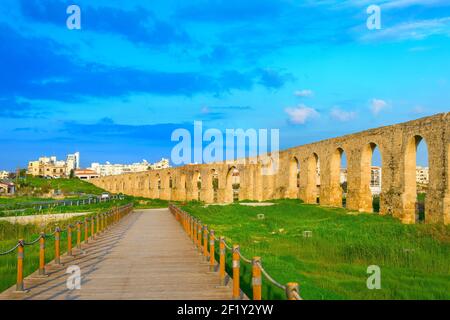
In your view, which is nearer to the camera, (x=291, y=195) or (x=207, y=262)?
(x=207, y=262)

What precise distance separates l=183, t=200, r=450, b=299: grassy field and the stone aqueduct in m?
1.96

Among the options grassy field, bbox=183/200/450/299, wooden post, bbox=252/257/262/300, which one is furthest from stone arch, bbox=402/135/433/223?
wooden post, bbox=252/257/262/300

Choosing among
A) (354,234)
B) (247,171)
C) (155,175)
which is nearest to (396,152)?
(354,234)

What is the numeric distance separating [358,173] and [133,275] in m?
21.2

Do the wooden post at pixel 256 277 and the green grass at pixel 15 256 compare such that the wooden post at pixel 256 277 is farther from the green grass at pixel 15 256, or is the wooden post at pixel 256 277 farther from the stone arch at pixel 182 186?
the stone arch at pixel 182 186

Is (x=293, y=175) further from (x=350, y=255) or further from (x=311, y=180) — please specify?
(x=350, y=255)

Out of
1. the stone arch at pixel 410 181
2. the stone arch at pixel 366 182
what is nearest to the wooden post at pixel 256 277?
the stone arch at pixel 410 181

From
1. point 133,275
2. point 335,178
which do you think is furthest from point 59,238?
point 335,178

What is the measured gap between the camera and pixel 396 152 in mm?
23750

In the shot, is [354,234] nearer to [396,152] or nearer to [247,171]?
[396,152]

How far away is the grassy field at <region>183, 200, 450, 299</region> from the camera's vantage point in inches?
365
